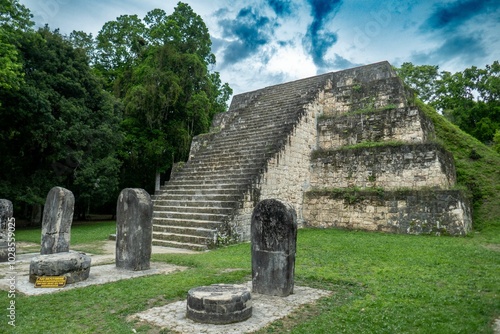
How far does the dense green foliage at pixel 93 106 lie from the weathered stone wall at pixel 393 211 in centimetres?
1118

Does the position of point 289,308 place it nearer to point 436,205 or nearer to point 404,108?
point 436,205

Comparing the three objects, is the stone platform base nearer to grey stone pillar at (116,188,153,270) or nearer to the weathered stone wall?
grey stone pillar at (116,188,153,270)

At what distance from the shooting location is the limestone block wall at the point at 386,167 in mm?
11227

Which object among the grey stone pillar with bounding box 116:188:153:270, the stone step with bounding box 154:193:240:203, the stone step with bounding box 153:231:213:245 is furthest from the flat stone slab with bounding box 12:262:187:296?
the stone step with bounding box 154:193:240:203

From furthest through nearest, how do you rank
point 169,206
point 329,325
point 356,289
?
point 169,206, point 356,289, point 329,325

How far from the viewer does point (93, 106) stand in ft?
59.9

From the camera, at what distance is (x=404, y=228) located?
1099 centimetres

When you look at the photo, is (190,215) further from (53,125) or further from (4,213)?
(53,125)

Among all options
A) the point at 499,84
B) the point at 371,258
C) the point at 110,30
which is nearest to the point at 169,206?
the point at 371,258

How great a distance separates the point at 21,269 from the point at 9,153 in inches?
479

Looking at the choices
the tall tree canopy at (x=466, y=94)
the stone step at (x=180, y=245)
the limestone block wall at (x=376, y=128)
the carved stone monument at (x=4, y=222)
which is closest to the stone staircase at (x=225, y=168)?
the stone step at (x=180, y=245)

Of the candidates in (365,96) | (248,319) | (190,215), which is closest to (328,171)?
(365,96)

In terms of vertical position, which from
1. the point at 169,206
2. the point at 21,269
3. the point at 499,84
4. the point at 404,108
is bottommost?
the point at 21,269

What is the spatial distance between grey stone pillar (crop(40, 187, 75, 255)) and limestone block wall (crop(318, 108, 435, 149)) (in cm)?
986
